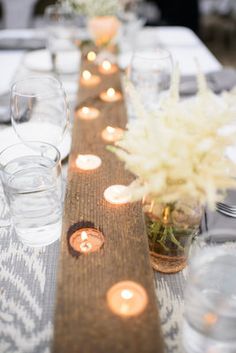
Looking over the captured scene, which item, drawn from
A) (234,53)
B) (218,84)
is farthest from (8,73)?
(234,53)

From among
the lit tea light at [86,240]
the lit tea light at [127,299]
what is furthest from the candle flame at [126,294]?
the lit tea light at [86,240]

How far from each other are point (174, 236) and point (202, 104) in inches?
9.6

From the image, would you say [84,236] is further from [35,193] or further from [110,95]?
[110,95]

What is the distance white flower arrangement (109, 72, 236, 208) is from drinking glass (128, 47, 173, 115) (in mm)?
616

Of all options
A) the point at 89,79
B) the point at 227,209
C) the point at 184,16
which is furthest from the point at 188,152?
the point at 184,16

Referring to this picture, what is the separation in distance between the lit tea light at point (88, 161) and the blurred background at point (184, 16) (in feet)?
5.63

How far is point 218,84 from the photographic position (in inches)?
56.3

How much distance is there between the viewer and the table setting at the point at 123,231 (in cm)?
57

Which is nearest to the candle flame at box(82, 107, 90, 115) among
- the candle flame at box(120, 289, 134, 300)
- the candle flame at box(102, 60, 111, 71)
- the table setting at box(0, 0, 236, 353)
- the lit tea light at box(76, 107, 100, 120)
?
the lit tea light at box(76, 107, 100, 120)

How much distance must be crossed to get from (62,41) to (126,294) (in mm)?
1279

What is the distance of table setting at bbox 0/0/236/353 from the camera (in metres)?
0.57

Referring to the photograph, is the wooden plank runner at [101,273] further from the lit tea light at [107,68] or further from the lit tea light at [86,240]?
the lit tea light at [107,68]

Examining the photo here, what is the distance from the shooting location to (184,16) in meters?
3.56

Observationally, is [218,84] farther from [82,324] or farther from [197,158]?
[82,324]
